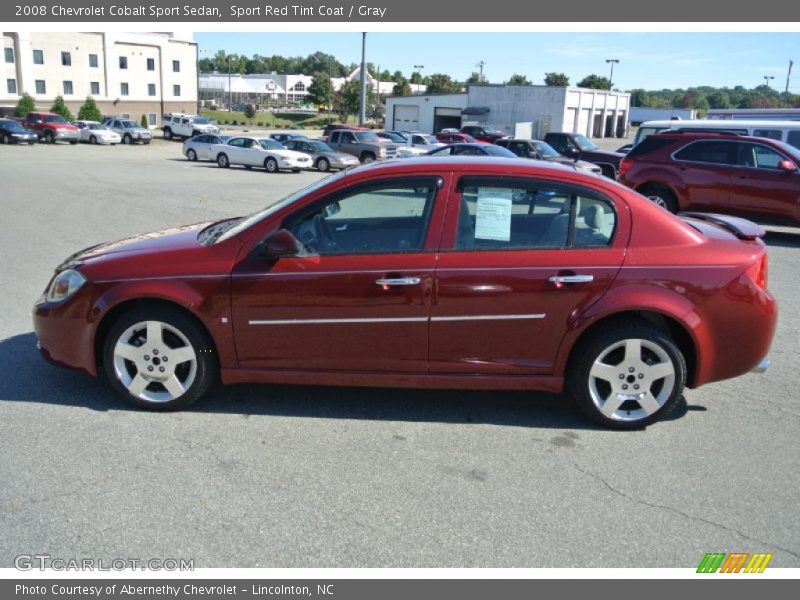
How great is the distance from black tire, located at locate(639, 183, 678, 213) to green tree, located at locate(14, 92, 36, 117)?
5635cm

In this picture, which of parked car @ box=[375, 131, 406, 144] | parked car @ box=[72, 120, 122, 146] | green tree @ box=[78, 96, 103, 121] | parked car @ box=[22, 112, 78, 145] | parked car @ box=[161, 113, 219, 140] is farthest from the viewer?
green tree @ box=[78, 96, 103, 121]

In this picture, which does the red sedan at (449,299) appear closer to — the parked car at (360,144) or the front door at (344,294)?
the front door at (344,294)

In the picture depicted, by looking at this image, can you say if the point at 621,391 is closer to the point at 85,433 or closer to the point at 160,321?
the point at 160,321

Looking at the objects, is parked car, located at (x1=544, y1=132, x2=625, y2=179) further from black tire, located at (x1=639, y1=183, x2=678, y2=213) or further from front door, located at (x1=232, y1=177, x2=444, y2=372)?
front door, located at (x1=232, y1=177, x2=444, y2=372)

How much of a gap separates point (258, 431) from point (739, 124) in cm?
1567

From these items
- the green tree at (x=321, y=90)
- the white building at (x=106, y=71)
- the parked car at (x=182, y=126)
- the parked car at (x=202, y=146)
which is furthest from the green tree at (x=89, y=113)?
the green tree at (x=321, y=90)

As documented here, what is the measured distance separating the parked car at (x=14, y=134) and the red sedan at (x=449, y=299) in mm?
40575

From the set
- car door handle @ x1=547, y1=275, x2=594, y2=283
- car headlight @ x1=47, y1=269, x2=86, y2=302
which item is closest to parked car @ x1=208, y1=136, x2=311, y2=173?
car headlight @ x1=47, y1=269, x2=86, y2=302

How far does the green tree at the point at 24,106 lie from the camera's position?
5603 centimetres

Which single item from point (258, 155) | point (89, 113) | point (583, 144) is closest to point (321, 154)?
point (258, 155)

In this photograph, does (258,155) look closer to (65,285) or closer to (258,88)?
(65,285)

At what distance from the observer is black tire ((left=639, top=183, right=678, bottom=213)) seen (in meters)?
12.4
